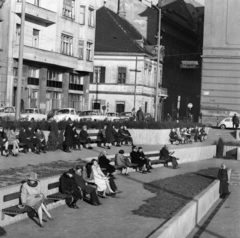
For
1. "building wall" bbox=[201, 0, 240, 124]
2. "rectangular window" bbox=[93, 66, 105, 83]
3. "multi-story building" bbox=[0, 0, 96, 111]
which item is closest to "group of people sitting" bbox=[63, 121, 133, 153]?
"multi-story building" bbox=[0, 0, 96, 111]

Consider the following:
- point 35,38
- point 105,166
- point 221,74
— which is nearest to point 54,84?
point 35,38

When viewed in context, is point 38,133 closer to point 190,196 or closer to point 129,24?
point 190,196

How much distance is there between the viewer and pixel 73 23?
60219 millimetres

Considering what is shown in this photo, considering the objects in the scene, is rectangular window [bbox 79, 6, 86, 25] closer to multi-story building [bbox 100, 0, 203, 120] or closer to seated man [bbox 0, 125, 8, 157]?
multi-story building [bbox 100, 0, 203, 120]

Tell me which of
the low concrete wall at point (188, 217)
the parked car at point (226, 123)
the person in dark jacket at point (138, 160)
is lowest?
the low concrete wall at point (188, 217)

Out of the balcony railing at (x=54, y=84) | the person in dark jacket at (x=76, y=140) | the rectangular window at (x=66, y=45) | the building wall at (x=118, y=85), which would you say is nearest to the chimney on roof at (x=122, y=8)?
the building wall at (x=118, y=85)

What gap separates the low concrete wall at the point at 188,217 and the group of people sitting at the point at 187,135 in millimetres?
22808

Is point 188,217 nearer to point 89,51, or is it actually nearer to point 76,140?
point 76,140

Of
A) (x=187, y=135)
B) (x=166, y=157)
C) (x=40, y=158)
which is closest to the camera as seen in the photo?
(x=40, y=158)

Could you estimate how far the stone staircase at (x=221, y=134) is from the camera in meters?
53.6

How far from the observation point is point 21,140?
1107 inches

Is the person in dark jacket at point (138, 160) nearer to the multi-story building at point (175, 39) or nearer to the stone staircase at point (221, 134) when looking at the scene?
the stone staircase at point (221, 134)

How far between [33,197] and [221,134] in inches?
1641

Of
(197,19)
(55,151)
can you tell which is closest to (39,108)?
(55,151)
